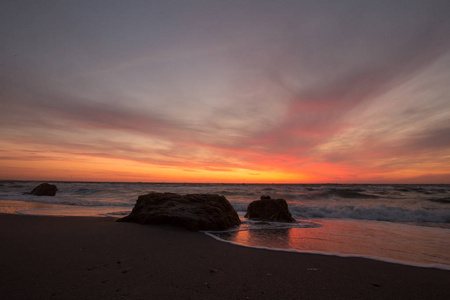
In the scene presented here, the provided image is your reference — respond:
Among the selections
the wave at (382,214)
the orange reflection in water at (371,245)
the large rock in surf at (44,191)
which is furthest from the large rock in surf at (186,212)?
the large rock in surf at (44,191)

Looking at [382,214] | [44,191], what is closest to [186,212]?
[382,214]

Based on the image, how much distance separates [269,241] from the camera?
16.3 ft

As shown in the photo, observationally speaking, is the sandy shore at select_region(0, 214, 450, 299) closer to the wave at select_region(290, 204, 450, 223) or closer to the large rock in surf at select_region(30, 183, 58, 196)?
the wave at select_region(290, 204, 450, 223)

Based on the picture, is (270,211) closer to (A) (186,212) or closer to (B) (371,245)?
(A) (186,212)

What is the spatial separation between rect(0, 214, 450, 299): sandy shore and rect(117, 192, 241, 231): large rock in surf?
172 centimetres

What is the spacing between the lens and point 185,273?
2.77 metres

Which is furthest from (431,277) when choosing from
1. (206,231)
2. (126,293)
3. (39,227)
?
(39,227)

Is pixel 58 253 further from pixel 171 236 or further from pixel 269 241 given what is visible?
pixel 269 241

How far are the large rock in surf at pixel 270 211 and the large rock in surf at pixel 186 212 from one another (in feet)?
5.82

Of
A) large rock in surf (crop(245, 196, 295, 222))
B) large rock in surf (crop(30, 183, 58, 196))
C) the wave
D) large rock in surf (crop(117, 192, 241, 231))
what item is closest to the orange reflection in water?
large rock in surf (crop(117, 192, 241, 231))

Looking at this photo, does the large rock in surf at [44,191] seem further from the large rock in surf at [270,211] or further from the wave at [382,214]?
the wave at [382,214]

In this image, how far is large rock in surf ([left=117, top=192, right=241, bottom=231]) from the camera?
5.91 metres

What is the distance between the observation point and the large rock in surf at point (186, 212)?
5.91 metres

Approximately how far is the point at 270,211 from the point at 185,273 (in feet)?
20.4
